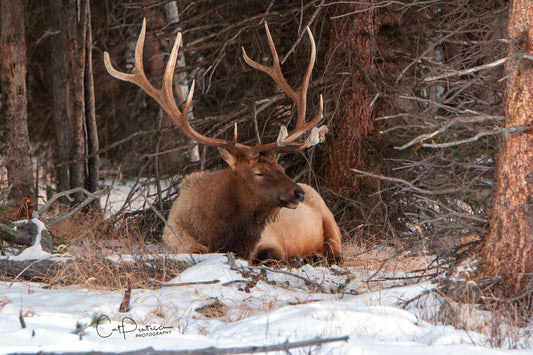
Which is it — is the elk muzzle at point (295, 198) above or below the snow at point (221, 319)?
above

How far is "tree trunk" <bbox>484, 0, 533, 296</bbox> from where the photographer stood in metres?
4.00

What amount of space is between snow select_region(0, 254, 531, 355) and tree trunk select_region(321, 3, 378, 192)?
3.02 m


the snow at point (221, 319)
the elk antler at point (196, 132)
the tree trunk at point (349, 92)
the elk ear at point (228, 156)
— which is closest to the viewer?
the snow at point (221, 319)

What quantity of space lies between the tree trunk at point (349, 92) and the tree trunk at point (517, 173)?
319 centimetres

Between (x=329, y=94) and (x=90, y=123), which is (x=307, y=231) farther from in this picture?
(x=90, y=123)

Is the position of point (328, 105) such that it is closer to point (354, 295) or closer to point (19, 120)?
point (354, 295)

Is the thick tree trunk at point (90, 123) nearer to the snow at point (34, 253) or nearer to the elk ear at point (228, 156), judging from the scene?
the elk ear at point (228, 156)

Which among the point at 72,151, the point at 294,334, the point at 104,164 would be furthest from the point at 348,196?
the point at 104,164

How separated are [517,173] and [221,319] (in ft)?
Result: 6.86

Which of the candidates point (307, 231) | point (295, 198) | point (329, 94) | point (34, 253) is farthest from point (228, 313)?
point (329, 94)

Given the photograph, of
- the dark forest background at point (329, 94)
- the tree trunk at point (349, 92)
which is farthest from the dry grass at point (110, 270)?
the tree trunk at point (349, 92)

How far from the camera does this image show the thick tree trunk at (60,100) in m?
8.66

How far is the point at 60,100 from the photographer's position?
902cm

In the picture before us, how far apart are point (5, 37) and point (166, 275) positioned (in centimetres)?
454
